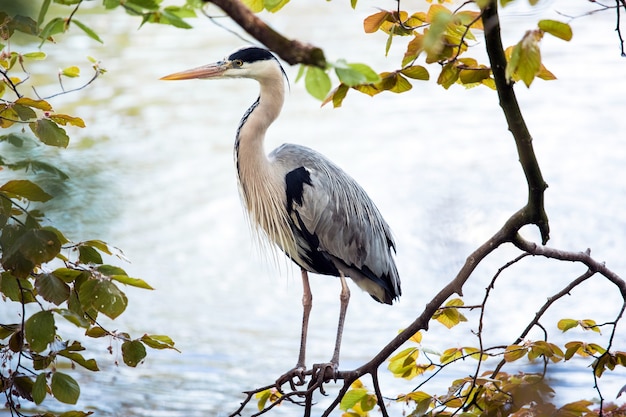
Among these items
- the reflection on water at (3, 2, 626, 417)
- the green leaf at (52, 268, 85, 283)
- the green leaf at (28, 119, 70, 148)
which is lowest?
the reflection on water at (3, 2, 626, 417)

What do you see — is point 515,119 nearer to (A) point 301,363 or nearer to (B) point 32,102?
(B) point 32,102

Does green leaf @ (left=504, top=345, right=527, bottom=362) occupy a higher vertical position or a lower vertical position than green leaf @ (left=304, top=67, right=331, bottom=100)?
lower

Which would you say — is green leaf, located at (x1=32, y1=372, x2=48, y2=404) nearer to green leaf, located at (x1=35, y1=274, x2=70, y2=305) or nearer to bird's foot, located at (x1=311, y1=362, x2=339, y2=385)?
green leaf, located at (x1=35, y1=274, x2=70, y2=305)

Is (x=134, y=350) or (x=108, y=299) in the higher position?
(x=108, y=299)

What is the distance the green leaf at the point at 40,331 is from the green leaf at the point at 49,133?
40cm

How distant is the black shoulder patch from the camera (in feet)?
10.4

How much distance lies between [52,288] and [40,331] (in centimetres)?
9

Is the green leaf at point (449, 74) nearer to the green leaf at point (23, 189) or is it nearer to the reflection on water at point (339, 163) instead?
the green leaf at point (23, 189)

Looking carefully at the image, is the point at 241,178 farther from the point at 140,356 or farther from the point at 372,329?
the point at 372,329

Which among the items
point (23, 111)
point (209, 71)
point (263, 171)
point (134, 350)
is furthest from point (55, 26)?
point (263, 171)

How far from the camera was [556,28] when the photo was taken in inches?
49.9

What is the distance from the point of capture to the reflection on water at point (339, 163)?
5.15 meters

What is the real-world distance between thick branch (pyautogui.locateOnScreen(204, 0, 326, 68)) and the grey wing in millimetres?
1961

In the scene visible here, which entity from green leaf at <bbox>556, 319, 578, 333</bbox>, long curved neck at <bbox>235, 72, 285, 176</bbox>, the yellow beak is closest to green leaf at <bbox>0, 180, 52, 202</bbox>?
green leaf at <bbox>556, 319, 578, 333</bbox>
